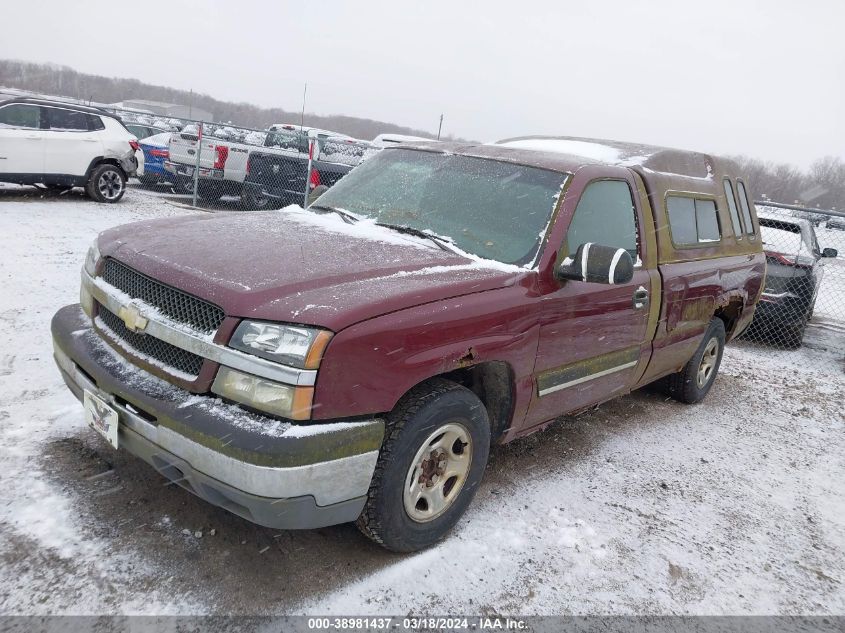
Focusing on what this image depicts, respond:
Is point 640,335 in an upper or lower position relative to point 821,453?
upper

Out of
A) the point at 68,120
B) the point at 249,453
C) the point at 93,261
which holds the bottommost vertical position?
the point at 249,453

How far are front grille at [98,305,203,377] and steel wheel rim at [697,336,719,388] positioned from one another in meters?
4.28

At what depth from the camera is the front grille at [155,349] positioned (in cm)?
250

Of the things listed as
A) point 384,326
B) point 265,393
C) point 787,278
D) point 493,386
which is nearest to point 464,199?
point 493,386

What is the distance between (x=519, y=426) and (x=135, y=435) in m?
1.83

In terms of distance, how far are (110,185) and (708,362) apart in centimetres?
1055

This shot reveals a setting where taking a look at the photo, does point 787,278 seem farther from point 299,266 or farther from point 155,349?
point 155,349

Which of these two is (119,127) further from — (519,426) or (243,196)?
(519,426)

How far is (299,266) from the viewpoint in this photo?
2686 mm

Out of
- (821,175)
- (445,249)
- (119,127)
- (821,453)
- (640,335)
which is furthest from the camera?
(821,175)

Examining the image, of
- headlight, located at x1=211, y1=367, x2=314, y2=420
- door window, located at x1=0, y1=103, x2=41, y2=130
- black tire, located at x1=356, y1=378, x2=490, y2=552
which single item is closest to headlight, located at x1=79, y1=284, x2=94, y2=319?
headlight, located at x1=211, y1=367, x2=314, y2=420

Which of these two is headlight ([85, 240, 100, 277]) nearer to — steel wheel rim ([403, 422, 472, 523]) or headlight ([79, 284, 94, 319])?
headlight ([79, 284, 94, 319])

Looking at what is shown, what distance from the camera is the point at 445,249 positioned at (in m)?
3.23

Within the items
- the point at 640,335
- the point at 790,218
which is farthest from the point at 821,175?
the point at 640,335
